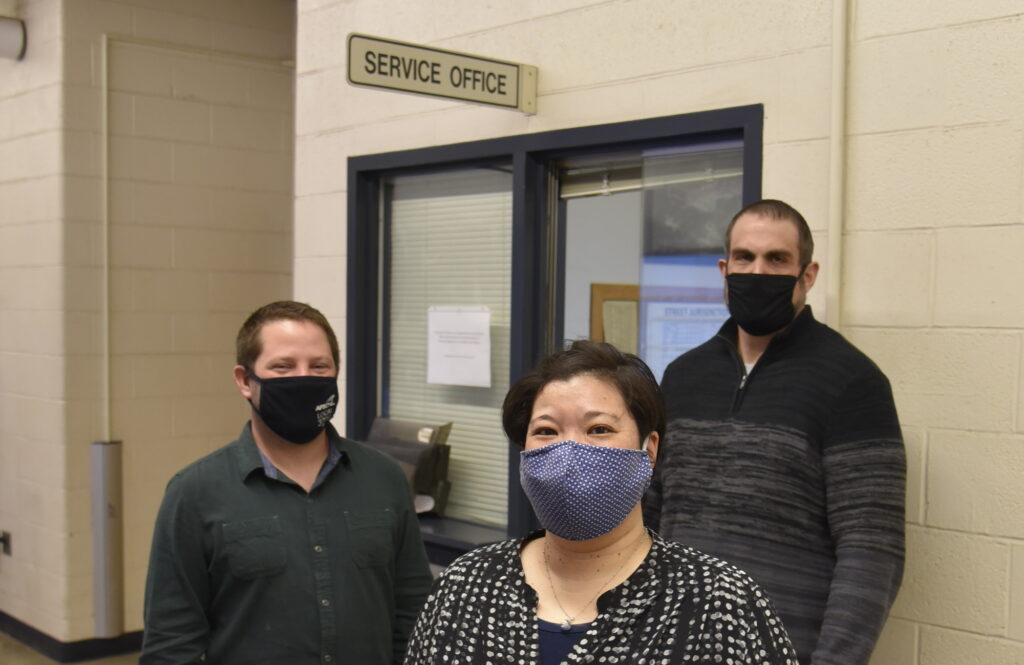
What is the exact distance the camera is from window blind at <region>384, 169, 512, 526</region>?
413 centimetres

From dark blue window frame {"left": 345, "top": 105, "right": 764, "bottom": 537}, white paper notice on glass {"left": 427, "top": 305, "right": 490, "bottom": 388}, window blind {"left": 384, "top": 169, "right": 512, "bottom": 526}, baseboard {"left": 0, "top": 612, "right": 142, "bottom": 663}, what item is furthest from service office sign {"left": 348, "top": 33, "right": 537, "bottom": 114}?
baseboard {"left": 0, "top": 612, "right": 142, "bottom": 663}

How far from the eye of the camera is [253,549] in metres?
2.22

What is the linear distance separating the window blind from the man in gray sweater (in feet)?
5.27

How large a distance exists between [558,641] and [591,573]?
11 centimetres

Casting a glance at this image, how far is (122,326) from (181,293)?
0.36m

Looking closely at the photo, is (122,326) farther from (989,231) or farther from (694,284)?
(989,231)

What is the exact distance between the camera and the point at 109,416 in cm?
562

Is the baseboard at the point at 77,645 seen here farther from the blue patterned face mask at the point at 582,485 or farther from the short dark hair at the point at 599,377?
the blue patterned face mask at the point at 582,485

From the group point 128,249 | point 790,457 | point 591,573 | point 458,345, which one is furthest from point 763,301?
point 128,249

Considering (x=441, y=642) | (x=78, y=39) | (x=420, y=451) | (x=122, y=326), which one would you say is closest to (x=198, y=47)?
(x=78, y=39)

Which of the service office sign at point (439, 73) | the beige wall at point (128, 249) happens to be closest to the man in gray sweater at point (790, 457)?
the service office sign at point (439, 73)

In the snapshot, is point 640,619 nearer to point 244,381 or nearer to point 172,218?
point 244,381

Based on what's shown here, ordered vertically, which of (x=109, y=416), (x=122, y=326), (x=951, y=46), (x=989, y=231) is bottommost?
(x=109, y=416)

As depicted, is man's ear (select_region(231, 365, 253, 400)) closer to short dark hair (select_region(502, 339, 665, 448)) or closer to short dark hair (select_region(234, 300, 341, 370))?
short dark hair (select_region(234, 300, 341, 370))
